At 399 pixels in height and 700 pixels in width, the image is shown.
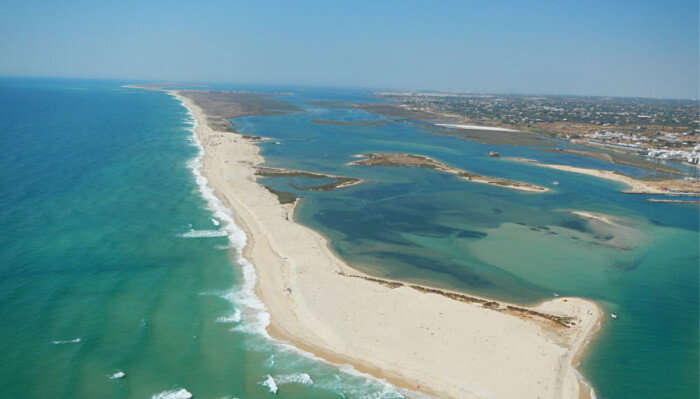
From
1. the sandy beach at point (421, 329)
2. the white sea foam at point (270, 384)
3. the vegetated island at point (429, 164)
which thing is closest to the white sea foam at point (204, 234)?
the sandy beach at point (421, 329)

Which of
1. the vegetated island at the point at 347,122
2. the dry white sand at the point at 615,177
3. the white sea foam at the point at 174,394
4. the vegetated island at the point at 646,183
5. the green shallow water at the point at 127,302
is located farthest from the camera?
the vegetated island at the point at 347,122

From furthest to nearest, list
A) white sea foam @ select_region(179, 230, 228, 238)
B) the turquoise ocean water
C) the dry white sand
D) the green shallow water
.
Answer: the dry white sand → white sea foam @ select_region(179, 230, 228, 238) → the turquoise ocean water → the green shallow water

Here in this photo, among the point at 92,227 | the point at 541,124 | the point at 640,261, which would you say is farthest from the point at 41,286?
the point at 541,124

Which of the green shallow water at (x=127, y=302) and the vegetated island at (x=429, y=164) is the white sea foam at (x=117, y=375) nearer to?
the green shallow water at (x=127, y=302)

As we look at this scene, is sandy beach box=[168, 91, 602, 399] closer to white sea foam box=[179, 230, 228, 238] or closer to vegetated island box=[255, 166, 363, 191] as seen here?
white sea foam box=[179, 230, 228, 238]

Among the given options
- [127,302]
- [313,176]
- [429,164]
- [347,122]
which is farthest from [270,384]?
[347,122]

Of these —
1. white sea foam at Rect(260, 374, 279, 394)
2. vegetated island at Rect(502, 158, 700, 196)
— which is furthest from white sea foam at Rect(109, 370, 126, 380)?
vegetated island at Rect(502, 158, 700, 196)

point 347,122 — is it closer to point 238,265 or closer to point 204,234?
point 204,234
